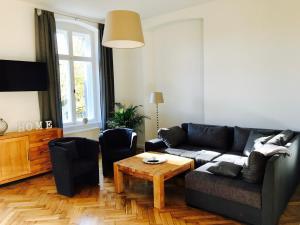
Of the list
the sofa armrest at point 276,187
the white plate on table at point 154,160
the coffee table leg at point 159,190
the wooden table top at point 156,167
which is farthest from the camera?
the white plate on table at point 154,160

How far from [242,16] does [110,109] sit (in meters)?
3.39

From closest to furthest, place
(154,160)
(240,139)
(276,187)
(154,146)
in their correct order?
(276,187)
(154,160)
(240,139)
(154,146)

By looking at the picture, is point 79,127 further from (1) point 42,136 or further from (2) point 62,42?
(2) point 62,42

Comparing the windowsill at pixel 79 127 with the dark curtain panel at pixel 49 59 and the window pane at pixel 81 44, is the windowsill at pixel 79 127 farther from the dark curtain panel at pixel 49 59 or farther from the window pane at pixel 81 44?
the window pane at pixel 81 44

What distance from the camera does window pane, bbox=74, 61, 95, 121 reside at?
5.53 m

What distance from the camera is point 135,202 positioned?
10.7ft

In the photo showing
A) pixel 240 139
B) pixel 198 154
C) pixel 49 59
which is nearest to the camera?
pixel 198 154

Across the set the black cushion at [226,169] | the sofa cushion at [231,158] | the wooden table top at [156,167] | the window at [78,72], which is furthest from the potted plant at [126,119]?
the black cushion at [226,169]

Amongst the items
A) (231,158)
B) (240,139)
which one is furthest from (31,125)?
(240,139)

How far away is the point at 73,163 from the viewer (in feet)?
11.8

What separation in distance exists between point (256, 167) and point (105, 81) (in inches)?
158

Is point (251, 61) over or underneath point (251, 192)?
over

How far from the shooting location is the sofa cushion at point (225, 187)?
2535 mm

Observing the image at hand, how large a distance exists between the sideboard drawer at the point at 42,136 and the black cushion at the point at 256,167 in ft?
10.8
